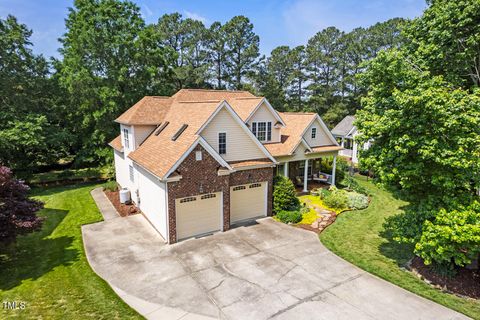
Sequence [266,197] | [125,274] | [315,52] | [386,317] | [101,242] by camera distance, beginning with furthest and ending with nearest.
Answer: [315,52]
[266,197]
[101,242]
[125,274]
[386,317]

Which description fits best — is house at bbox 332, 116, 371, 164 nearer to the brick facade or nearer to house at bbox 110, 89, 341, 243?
house at bbox 110, 89, 341, 243

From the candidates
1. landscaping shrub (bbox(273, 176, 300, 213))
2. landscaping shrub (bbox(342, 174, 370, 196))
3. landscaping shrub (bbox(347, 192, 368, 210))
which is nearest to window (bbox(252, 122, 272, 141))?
landscaping shrub (bbox(273, 176, 300, 213))

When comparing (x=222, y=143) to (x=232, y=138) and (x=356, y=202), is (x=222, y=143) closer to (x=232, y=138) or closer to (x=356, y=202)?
(x=232, y=138)

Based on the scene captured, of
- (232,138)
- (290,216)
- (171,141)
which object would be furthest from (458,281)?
(171,141)

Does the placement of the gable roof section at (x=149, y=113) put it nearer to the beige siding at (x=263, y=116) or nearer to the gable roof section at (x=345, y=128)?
the beige siding at (x=263, y=116)

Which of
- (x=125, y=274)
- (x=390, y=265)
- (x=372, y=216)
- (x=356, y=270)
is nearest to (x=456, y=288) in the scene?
(x=390, y=265)

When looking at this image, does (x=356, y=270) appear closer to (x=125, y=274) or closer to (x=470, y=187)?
(x=470, y=187)

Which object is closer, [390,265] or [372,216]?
[390,265]
